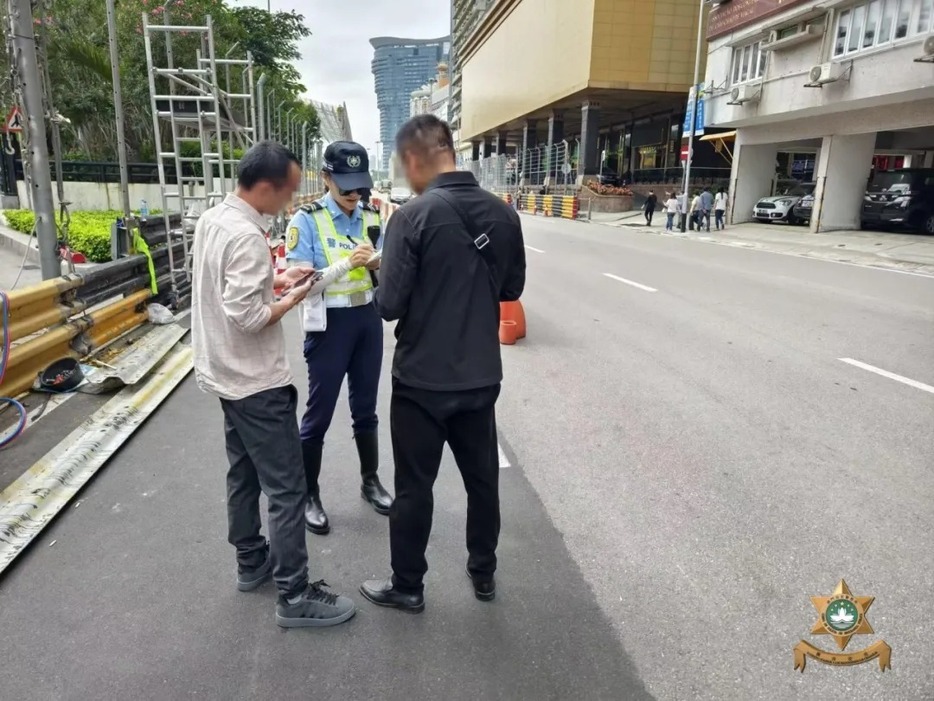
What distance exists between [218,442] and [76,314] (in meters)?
2.14

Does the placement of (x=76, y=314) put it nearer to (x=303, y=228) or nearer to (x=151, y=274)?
(x=151, y=274)

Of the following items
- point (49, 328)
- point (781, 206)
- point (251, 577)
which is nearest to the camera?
point (251, 577)

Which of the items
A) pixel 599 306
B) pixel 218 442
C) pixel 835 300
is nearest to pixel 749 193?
pixel 835 300

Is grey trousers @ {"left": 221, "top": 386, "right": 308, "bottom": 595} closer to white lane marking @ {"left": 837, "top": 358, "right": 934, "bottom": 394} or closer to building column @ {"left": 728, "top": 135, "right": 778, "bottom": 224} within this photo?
white lane marking @ {"left": 837, "top": 358, "right": 934, "bottom": 394}

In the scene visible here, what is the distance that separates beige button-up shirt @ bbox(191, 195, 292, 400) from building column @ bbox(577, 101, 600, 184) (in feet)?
134

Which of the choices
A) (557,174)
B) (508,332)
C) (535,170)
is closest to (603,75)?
(557,174)

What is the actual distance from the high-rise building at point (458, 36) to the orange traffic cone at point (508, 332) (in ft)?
348

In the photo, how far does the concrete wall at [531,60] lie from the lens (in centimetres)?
4125

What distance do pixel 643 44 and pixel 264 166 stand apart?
136 ft

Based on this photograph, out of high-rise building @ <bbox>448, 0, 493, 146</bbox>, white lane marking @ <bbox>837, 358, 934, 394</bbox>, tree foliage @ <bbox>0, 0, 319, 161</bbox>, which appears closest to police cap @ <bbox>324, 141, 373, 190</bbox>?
white lane marking @ <bbox>837, 358, 934, 394</bbox>

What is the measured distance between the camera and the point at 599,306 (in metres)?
9.88

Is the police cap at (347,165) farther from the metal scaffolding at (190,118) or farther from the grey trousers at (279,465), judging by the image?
the metal scaffolding at (190,118)

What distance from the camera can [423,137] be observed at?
2615 mm

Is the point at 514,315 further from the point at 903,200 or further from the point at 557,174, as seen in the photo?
the point at 557,174
